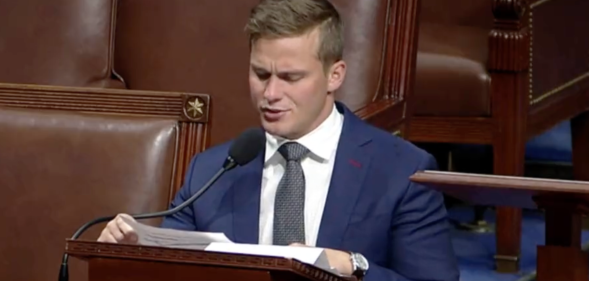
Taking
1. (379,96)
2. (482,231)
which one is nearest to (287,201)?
(379,96)

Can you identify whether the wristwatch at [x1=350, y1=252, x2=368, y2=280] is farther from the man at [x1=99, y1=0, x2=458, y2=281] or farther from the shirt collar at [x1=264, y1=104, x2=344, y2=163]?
the shirt collar at [x1=264, y1=104, x2=344, y2=163]

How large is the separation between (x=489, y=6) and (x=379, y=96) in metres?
1.18

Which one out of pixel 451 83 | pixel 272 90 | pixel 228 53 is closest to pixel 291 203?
pixel 272 90

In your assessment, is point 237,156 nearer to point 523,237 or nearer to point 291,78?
point 291,78

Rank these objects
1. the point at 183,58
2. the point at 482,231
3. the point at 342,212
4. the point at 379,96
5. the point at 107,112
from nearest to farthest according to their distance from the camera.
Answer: the point at 342,212
the point at 107,112
the point at 379,96
the point at 183,58
the point at 482,231

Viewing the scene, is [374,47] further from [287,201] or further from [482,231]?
[482,231]

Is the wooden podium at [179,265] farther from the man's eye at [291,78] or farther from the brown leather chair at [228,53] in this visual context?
the brown leather chair at [228,53]

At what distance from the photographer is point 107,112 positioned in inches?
83.4

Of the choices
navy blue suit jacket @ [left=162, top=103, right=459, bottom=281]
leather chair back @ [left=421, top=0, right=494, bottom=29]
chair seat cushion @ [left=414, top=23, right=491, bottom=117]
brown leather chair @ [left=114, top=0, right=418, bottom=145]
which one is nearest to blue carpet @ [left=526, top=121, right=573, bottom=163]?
leather chair back @ [left=421, top=0, right=494, bottom=29]

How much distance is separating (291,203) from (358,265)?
21cm

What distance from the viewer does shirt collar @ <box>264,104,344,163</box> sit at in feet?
6.64

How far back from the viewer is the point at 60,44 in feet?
8.75

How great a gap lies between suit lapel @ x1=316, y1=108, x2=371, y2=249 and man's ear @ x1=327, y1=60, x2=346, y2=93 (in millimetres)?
59

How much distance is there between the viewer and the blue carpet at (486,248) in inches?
120
